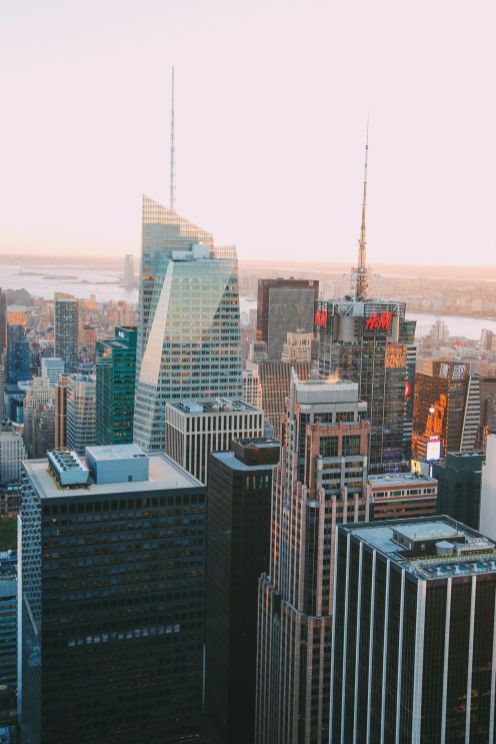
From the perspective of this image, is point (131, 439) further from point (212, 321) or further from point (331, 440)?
point (331, 440)

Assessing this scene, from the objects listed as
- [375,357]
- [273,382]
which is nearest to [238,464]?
[375,357]

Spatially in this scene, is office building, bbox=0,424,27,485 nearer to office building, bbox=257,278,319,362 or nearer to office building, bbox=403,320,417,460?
office building, bbox=257,278,319,362

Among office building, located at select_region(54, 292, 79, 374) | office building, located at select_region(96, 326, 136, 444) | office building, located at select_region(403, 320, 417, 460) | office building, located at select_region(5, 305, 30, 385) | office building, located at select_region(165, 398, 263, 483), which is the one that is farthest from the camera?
office building, located at select_region(5, 305, 30, 385)

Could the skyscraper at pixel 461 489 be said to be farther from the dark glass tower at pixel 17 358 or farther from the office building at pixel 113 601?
the dark glass tower at pixel 17 358

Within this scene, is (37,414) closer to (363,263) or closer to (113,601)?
(363,263)

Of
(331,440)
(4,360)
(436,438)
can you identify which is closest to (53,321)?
(4,360)

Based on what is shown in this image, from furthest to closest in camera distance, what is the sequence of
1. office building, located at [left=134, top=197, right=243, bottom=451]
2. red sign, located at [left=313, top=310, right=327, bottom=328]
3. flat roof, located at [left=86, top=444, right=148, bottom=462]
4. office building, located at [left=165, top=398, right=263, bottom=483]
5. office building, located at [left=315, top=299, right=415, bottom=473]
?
1. office building, located at [left=134, top=197, right=243, bottom=451]
2. red sign, located at [left=313, top=310, right=327, bottom=328]
3. office building, located at [left=315, top=299, right=415, bottom=473]
4. office building, located at [left=165, top=398, right=263, bottom=483]
5. flat roof, located at [left=86, top=444, right=148, bottom=462]

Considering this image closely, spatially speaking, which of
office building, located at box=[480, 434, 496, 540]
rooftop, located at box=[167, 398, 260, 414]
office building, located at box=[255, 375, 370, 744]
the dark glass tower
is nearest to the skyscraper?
office building, located at box=[480, 434, 496, 540]
